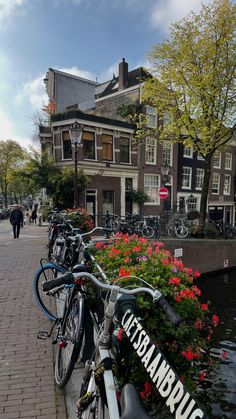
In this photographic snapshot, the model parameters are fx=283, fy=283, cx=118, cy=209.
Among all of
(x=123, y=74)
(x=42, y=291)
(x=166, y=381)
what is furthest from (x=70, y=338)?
(x=123, y=74)

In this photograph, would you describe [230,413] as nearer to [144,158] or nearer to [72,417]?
[72,417]

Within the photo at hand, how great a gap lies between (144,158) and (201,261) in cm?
1078

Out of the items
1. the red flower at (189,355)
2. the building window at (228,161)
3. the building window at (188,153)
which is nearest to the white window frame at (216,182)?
the building window at (228,161)

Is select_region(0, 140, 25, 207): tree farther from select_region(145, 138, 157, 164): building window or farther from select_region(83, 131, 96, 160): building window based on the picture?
select_region(83, 131, 96, 160): building window

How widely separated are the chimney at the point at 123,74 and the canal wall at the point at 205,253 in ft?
51.1

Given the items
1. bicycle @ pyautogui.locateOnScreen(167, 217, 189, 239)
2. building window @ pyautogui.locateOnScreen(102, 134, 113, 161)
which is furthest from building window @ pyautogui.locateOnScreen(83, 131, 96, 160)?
bicycle @ pyautogui.locateOnScreen(167, 217, 189, 239)

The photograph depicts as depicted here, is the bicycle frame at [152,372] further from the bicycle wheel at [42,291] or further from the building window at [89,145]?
the building window at [89,145]

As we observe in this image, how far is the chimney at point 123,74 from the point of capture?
2311 centimetres

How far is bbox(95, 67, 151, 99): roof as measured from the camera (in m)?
21.8

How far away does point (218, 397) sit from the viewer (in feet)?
17.1

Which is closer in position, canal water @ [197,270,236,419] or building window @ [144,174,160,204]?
canal water @ [197,270,236,419]

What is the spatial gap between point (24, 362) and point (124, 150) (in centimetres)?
1892

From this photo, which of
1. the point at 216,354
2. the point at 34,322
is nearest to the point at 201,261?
the point at 216,354

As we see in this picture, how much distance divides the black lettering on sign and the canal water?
429 cm
